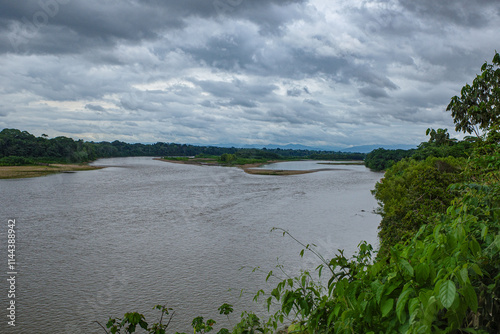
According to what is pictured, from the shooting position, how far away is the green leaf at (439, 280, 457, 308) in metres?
1.86

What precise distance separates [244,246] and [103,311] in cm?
759

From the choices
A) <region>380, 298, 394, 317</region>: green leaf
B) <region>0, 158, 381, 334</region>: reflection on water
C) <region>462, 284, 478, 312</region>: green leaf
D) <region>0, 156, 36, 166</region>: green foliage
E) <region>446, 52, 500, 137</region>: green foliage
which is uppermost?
<region>446, 52, 500, 137</region>: green foliage

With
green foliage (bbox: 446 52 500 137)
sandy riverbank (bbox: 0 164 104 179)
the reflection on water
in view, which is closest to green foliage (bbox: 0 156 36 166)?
sandy riverbank (bbox: 0 164 104 179)

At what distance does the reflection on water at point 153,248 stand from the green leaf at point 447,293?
9250 mm

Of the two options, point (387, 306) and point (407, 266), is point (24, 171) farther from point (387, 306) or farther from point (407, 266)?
point (407, 266)

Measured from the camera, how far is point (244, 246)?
1706 centimetres

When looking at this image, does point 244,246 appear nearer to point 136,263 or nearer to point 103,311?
point 136,263

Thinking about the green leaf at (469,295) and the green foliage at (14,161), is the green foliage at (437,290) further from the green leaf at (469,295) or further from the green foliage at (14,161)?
the green foliage at (14,161)

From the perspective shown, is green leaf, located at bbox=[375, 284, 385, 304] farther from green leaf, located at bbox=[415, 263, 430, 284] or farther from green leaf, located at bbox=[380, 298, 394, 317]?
green leaf, located at bbox=[415, 263, 430, 284]

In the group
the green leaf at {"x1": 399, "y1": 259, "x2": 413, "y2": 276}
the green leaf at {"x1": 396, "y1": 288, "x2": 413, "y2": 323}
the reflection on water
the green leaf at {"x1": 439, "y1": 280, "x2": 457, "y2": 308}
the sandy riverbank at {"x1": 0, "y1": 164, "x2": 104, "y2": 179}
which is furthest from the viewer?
the sandy riverbank at {"x1": 0, "y1": 164, "x2": 104, "y2": 179}

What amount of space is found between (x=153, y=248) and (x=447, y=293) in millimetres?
16273

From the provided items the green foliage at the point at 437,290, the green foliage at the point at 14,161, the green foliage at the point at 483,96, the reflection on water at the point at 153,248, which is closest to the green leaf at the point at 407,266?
the green foliage at the point at 437,290

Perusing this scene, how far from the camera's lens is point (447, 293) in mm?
1922

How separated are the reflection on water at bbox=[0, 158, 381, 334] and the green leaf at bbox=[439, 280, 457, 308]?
9250mm
